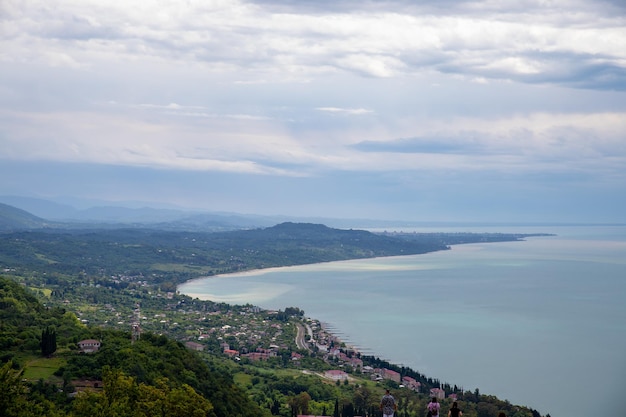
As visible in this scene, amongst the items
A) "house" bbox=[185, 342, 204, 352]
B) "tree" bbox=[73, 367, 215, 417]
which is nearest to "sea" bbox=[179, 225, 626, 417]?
"house" bbox=[185, 342, 204, 352]

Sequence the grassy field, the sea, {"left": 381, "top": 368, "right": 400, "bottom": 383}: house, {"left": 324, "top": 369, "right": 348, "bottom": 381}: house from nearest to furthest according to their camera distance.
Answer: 1. the grassy field
2. {"left": 381, "top": 368, "right": 400, "bottom": 383}: house
3. the sea
4. {"left": 324, "top": 369, "right": 348, "bottom": 381}: house

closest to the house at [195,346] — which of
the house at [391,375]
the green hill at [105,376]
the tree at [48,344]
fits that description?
the house at [391,375]

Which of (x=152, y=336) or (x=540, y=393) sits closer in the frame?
(x=152, y=336)

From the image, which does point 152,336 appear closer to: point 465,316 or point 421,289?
point 465,316

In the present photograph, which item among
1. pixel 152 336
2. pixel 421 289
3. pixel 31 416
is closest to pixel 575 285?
pixel 421 289

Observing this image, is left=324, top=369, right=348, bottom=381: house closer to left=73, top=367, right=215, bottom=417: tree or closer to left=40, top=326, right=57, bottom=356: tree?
left=40, top=326, right=57, bottom=356: tree

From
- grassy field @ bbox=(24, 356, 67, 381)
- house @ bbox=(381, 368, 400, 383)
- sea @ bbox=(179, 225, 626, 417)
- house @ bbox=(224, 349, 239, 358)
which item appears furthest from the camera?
house @ bbox=(224, 349, 239, 358)
